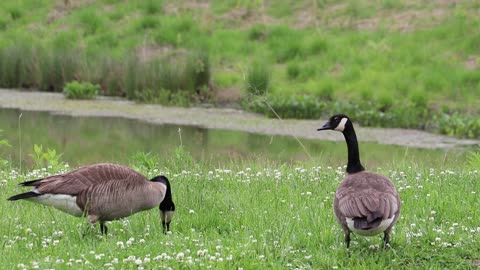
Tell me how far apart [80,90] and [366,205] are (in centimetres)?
1668

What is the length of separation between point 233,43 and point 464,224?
17835 millimetres

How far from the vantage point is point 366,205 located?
19.9 feet

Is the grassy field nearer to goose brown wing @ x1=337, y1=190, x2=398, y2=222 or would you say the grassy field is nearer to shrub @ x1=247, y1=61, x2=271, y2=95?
goose brown wing @ x1=337, y1=190, x2=398, y2=222

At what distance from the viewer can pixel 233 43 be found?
2458 centimetres

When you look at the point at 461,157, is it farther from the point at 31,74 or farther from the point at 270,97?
the point at 31,74

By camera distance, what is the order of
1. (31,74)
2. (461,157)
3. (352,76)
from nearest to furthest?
(461,157) → (352,76) → (31,74)

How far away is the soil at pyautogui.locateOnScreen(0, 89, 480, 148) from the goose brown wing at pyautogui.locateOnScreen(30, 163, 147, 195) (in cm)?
1012

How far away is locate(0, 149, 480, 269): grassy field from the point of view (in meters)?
6.03

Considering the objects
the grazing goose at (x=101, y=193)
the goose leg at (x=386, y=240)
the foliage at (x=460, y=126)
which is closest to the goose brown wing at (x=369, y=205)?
the goose leg at (x=386, y=240)

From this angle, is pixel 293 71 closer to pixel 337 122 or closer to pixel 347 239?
pixel 337 122

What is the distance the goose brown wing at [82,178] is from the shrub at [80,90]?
14992mm

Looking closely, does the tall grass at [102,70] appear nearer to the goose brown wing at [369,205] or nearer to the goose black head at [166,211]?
the goose black head at [166,211]

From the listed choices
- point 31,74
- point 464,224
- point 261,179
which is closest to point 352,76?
point 31,74

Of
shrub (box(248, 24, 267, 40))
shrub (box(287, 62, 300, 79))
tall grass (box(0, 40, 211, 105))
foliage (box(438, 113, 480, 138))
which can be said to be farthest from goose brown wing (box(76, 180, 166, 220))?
shrub (box(248, 24, 267, 40))
